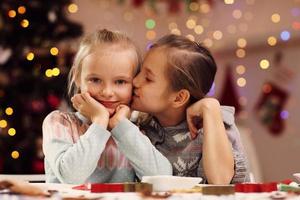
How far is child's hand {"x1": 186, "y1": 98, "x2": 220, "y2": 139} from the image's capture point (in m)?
1.53

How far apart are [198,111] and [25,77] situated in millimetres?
2404

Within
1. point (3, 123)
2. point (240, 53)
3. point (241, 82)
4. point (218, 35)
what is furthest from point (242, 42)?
point (3, 123)

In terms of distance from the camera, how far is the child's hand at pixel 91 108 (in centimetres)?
149

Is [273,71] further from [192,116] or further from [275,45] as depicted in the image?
[192,116]

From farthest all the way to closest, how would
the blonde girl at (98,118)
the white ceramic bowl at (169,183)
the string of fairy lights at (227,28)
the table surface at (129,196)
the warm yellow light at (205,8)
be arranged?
the warm yellow light at (205,8) < the string of fairy lights at (227,28) < the blonde girl at (98,118) < the white ceramic bowl at (169,183) < the table surface at (129,196)

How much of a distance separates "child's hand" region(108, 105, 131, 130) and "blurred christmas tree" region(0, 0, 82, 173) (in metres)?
2.25

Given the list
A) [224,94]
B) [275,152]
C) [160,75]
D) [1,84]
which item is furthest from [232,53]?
[160,75]

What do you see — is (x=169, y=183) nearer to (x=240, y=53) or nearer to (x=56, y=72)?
(x=56, y=72)

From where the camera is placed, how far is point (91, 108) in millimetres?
1527

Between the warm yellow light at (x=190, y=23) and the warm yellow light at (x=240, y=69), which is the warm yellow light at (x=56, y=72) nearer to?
the warm yellow light at (x=190, y=23)

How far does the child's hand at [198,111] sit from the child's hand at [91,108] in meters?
0.22

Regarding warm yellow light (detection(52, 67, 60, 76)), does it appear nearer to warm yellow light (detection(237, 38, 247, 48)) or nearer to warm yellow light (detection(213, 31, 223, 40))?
warm yellow light (detection(213, 31, 223, 40))

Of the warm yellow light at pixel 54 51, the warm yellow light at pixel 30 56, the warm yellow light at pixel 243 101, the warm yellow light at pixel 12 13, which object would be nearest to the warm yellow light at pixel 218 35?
the warm yellow light at pixel 243 101

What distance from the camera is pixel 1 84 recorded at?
3.81 metres
